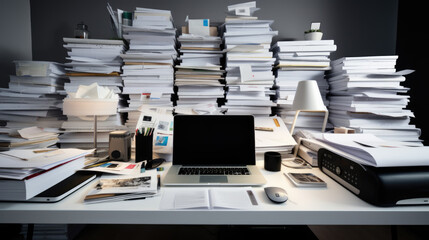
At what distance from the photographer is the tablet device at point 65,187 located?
2.26 feet

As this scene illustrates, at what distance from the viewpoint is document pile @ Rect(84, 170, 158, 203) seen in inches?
27.8

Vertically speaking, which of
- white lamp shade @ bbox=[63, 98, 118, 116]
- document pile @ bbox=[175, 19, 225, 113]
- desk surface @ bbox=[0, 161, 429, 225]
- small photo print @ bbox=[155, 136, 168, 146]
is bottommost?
desk surface @ bbox=[0, 161, 429, 225]

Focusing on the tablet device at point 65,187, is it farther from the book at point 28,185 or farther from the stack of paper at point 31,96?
the stack of paper at point 31,96

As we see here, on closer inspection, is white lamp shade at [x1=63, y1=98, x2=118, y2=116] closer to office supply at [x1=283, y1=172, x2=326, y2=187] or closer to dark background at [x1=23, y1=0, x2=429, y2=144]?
dark background at [x1=23, y1=0, x2=429, y2=144]

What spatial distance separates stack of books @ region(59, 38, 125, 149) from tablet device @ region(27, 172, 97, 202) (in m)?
0.44

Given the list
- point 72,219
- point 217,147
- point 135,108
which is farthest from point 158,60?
point 72,219

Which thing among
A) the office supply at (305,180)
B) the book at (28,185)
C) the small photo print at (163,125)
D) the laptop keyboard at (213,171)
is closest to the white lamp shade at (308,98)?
the office supply at (305,180)

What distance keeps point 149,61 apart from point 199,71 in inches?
13.0

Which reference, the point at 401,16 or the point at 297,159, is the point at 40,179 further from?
the point at 401,16

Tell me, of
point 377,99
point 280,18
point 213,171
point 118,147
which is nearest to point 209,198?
point 213,171

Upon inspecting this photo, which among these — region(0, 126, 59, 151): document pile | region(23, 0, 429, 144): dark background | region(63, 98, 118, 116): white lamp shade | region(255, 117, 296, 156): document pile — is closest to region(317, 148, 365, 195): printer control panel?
region(255, 117, 296, 156): document pile

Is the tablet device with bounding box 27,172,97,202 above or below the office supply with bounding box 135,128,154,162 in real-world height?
below

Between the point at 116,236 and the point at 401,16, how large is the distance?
8.57 ft

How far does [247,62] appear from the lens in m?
1.33
